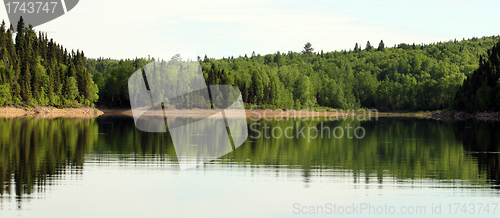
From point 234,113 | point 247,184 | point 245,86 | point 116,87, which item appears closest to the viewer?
point 247,184

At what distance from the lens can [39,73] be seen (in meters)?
115

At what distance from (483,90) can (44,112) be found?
4092 inches

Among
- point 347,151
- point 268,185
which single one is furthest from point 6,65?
point 268,185

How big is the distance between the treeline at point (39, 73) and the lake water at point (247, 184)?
266 ft

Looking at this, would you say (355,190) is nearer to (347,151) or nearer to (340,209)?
(340,209)

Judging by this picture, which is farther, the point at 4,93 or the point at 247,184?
the point at 4,93

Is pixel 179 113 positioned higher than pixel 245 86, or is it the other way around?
pixel 245 86

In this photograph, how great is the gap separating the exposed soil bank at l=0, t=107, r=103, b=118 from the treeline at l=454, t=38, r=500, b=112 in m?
91.6

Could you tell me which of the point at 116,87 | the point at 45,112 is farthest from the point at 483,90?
the point at 45,112

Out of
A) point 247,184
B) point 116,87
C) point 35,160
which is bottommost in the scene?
point 247,184

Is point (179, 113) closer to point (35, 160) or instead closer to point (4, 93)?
point (4, 93)

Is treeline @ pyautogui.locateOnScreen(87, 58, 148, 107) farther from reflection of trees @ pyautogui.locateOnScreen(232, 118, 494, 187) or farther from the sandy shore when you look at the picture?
reflection of trees @ pyautogui.locateOnScreen(232, 118, 494, 187)

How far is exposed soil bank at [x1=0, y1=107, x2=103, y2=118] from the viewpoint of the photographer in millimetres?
92938

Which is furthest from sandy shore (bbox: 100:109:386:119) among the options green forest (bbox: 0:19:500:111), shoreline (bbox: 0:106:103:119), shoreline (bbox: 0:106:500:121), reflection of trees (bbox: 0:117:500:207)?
reflection of trees (bbox: 0:117:500:207)
